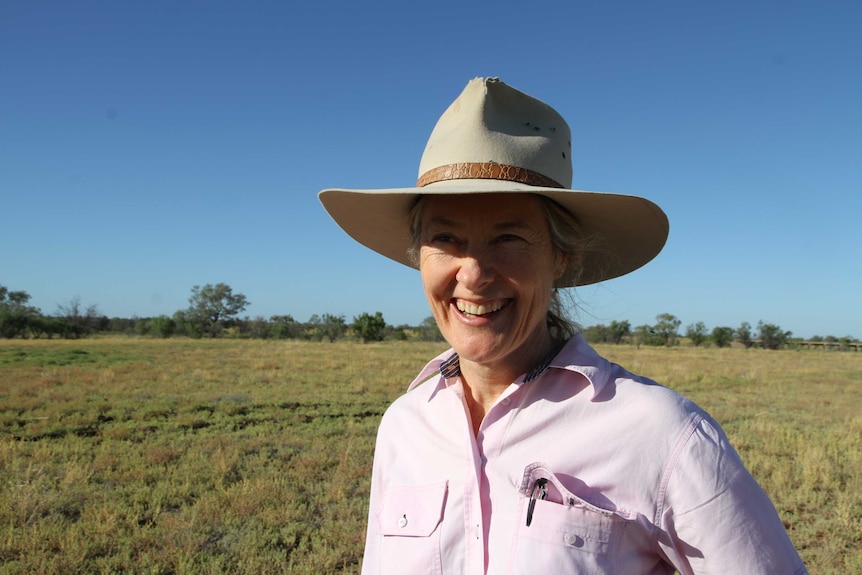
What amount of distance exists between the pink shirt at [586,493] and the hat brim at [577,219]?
0.39 meters

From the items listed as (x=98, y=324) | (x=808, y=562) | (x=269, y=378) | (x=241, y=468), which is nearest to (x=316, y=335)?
(x=98, y=324)

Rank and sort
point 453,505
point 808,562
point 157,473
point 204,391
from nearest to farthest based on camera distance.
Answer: point 453,505, point 808,562, point 157,473, point 204,391

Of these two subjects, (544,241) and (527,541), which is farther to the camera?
(544,241)

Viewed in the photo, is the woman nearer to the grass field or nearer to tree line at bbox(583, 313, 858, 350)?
the grass field

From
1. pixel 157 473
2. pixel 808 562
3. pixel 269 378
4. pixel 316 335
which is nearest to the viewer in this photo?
pixel 808 562

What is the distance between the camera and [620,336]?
150 ft

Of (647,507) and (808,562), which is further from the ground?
(647,507)

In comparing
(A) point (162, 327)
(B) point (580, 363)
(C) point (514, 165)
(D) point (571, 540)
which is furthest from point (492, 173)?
(A) point (162, 327)

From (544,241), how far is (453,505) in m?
0.78

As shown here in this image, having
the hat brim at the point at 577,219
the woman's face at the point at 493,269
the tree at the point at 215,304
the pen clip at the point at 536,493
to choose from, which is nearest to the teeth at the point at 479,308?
the woman's face at the point at 493,269

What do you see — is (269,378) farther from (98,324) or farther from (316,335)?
(98,324)

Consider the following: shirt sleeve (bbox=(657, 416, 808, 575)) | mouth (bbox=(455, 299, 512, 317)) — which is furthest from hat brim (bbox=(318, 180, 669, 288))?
shirt sleeve (bbox=(657, 416, 808, 575))

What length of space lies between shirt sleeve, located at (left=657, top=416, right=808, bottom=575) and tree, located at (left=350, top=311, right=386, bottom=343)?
42464 mm

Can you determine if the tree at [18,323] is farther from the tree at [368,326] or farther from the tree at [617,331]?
the tree at [617,331]
